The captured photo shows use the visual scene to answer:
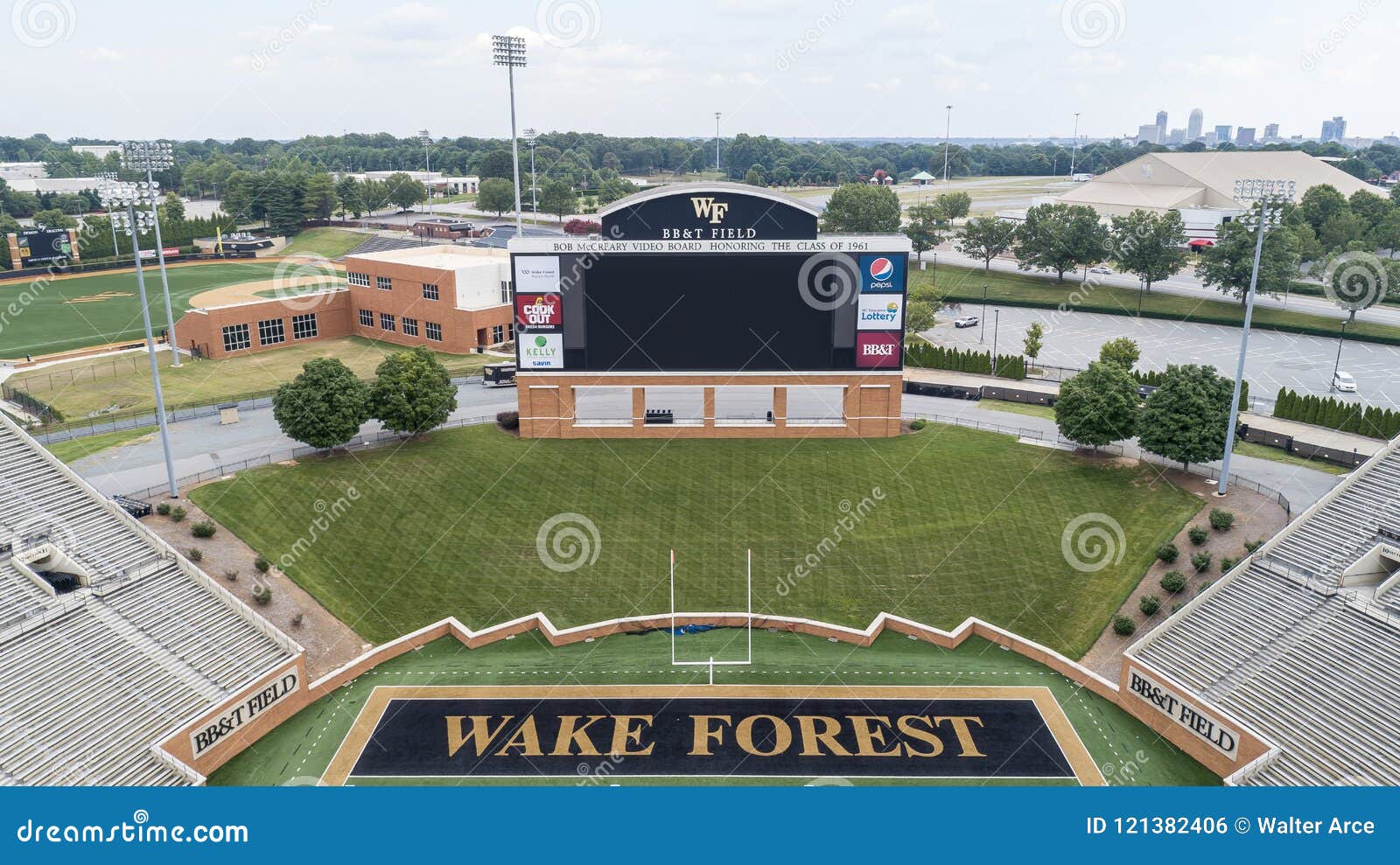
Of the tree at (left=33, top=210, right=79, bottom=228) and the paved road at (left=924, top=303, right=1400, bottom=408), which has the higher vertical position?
the tree at (left=33, top=210, right=79, bottom=228)

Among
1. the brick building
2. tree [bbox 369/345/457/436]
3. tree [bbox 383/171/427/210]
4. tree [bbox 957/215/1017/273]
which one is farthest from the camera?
tree [bbox 383/171/427/210]

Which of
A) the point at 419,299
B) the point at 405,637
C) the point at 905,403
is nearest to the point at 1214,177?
the point at 905,403

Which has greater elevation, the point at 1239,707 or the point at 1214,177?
the point at 1214,177

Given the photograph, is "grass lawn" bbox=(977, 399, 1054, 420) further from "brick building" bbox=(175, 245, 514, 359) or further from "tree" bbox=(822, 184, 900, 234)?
"tree" bbox=(822, 184, 900, 234)

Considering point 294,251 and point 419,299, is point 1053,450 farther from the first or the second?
point 294,251

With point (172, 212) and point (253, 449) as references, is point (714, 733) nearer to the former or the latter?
point (253, 449)

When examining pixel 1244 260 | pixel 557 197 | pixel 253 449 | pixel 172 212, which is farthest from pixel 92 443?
pixel 172 212

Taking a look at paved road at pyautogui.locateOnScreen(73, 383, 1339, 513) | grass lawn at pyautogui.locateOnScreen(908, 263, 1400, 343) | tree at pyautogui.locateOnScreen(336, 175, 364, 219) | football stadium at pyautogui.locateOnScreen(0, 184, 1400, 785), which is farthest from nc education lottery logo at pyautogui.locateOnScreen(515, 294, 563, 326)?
tree at pyautogui.locateOnScreen(336, 175, 364, 219)
